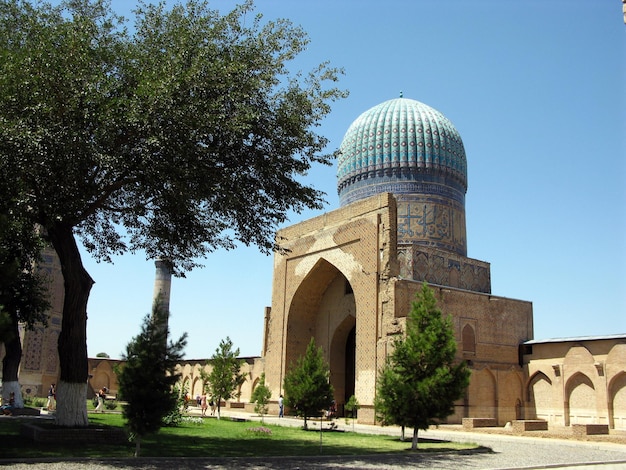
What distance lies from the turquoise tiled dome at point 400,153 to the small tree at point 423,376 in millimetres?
13940

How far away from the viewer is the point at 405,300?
65.1 feet

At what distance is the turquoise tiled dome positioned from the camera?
26047 millimetres

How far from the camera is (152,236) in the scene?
12414mm

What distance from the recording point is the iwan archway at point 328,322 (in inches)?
953

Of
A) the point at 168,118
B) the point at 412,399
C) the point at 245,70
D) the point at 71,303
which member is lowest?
the point at 412,399

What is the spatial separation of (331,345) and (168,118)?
652 inches

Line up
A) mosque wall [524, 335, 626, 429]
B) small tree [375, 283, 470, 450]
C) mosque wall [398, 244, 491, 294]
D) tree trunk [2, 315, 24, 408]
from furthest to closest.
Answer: mosque wall [398, 244, 491, 294] < mosque wall [524, 335, 626, 429] < tree trunk [2, 315, 24, 408] < small tree [375, 283, 470, 450]

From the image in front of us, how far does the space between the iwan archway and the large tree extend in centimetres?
1245

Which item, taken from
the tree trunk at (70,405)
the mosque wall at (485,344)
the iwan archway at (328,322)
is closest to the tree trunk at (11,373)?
the tree trunk at (70,405)

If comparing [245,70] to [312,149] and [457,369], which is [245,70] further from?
[457,369]

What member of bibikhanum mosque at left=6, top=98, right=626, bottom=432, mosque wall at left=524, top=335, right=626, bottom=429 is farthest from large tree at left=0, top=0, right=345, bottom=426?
mosque wall at left=524, top=335, right=626, bottom=429

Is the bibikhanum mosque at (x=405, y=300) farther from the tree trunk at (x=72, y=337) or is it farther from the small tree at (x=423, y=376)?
the tree trunk at (x=72, y=337)

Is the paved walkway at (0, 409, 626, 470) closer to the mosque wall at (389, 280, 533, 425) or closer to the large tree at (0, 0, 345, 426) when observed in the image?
the large tree at (0, 0, 345, 426)

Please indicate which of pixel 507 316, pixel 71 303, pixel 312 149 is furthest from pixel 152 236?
pixel 507 316
